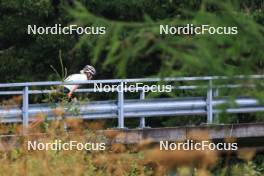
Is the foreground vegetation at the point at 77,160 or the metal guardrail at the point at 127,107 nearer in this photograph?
the foreground vegetation at the point at 77,160

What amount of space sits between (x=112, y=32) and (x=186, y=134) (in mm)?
11233

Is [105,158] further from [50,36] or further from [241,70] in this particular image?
[50,36]

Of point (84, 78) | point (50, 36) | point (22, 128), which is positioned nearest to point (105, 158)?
point (22, 128)

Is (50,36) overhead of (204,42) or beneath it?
overhead

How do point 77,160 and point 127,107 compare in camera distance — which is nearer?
point 77,160

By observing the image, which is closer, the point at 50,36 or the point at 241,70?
the point at 241,70

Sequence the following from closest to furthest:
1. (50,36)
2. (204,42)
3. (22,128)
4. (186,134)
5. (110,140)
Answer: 1. (204,42)
2. (22,128)
3. (110,140)
4. (186,134)
5. (50,36)

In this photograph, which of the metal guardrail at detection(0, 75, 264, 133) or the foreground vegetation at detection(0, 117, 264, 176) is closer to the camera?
the foreground vegetation at detection(0, 117, 264, 176)

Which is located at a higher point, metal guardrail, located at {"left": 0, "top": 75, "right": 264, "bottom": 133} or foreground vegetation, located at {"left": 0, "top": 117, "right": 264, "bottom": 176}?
metal guardrail, located at {"left": 0, "top": 75, "right": 264, "bottom": 133}

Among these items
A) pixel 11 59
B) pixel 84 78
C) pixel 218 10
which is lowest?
pixel 218 10

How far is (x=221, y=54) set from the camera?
13.9ft

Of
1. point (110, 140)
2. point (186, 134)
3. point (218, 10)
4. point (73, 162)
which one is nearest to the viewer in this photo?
point (218, 10)

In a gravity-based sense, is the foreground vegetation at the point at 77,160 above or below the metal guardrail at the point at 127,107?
below

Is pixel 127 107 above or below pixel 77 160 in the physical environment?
above
